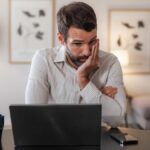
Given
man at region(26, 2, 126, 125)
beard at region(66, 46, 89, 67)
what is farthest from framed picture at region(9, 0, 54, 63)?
beard at region(66, 46, 89, 67)

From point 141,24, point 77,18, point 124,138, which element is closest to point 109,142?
point 124,138

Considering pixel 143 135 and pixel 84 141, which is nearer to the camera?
pixel 84 141

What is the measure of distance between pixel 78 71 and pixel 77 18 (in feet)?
0.95

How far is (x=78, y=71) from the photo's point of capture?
1775 mm

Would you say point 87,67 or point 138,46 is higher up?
point 138,46

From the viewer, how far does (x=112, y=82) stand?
180 cm

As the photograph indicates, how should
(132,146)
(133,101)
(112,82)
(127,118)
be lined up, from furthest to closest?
(127,118)
(133,101)
(112,82)
(132,146)

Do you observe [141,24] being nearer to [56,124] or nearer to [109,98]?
[109,98]

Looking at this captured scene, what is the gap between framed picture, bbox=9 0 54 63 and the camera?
437 centimetres

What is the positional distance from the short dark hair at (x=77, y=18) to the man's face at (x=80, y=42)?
0.02 metres

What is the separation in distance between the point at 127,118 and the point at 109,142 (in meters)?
3.21

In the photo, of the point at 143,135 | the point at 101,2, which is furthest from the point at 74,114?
the point at 101,2

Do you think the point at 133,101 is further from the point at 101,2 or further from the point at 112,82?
the point at 112,82

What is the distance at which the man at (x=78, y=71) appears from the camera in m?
1.68
